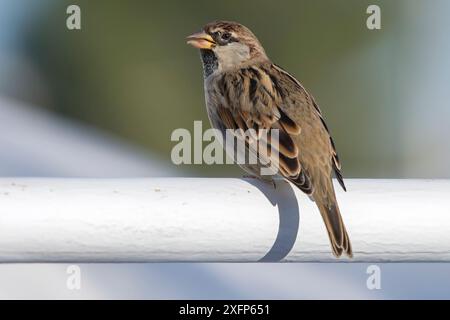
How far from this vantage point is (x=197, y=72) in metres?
4.80

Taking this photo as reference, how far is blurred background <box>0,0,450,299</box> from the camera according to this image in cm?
482

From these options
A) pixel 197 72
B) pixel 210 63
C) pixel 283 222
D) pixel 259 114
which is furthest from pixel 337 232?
pixel 197 72

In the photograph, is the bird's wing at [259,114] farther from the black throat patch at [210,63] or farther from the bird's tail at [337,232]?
the bird's tail at [337,232]

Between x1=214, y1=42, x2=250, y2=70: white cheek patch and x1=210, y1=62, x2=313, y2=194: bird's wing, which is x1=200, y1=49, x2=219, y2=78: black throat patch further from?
x1=210, y1=62, x2=313, y2=194: bird's wing

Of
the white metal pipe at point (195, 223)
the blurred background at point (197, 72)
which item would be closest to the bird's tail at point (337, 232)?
the white metal pipe at point (195, 223)

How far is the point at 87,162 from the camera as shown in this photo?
308 cm

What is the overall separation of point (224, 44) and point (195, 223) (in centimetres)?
134

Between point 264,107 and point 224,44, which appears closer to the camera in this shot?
point 264,107

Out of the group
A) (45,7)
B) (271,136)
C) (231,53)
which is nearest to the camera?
(271,136)

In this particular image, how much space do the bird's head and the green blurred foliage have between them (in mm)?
1820

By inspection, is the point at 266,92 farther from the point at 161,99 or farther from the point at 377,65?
the point at 377,65

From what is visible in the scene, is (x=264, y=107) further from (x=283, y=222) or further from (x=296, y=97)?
(x=283, y=222)
